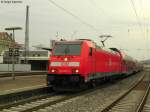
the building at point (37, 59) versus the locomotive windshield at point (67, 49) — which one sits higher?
the building at point (37, 59)

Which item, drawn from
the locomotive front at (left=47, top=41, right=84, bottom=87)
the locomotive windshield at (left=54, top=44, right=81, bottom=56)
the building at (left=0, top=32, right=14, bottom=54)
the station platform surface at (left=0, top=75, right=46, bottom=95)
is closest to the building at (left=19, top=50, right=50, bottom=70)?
the building at (left=0, top=32, right=14, bottom=54)

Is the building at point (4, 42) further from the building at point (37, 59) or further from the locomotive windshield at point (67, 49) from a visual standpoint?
the locomotive windshield at point (67, 49)

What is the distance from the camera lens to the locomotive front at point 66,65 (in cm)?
1847

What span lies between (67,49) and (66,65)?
112 cm

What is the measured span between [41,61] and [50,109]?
8460cm

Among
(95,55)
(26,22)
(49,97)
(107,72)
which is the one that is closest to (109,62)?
(107,72)

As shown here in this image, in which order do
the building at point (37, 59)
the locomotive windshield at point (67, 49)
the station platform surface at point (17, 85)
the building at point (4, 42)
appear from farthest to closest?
the building at point (4, 42), the building at point (37, 59), the locomotive windshield at point (67, 49), the station platform surface at point (17, 85)

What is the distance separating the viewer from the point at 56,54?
64.2 ft

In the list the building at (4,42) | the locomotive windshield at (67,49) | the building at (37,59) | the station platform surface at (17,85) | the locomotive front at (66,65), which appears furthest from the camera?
the building at (4,42)

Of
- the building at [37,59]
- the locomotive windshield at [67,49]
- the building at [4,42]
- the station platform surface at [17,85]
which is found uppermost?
the building at [4,42]

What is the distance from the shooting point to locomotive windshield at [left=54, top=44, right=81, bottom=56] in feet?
63.1

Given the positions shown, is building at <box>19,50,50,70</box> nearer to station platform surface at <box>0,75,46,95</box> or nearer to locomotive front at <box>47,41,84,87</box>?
station platform surface at <box>0,75,46,95</box>

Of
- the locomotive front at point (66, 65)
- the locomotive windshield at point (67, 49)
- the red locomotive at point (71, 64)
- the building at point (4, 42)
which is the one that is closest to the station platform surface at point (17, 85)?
the locomotive front at point (66, 65)

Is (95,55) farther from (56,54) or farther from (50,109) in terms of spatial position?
(50,109)
